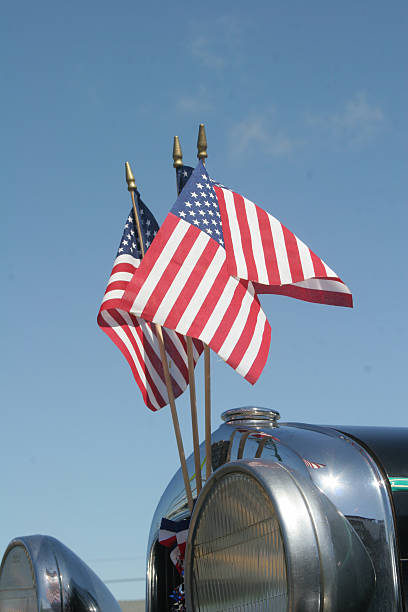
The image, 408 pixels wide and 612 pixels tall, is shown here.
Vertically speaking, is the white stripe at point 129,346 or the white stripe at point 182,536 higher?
the white stripe at point 129,346

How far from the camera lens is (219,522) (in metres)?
2.73

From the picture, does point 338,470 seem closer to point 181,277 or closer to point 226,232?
point 181,277

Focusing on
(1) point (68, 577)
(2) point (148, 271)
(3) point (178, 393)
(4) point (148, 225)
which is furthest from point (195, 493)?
(4) point (148, 225)

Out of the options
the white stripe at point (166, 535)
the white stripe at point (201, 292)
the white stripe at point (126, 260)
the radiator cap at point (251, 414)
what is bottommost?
the white stripe at point (166, 535)

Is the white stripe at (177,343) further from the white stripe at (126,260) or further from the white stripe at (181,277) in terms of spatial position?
the white stripe at (181,277)

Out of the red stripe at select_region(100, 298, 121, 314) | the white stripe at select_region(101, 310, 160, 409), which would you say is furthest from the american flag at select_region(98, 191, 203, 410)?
the red stripe at select_region(100, 298, 121, 314)

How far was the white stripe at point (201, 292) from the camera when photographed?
13.6 feet

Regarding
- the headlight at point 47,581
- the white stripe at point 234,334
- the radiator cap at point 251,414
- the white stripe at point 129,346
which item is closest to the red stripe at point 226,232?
the white stripe at point 234,334

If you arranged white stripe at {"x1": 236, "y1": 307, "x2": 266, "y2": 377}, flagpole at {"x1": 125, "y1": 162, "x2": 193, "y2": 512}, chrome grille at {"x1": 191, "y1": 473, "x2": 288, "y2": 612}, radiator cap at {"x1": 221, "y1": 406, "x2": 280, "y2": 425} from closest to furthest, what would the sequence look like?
chrome grille at {"x1": 191, "y1": 473, "x2": 288, "y2": 612} < radiator cap at {"x1": 221, "y1": 406, "x2": 280, "y2": 425} < flagpole at {"x1": 125, "y1": 162, "x2": 193, "y2": 512} < white stripe at {"x1": 236, "y1": 307, "x2": 266, "y2": 377}

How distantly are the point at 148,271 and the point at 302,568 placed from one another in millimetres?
2207

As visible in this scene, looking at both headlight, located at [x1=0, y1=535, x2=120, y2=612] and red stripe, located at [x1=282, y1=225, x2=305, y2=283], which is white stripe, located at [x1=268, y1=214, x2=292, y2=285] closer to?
red stripe, located at [x1=282, y1=225, x2=305, y2=283]

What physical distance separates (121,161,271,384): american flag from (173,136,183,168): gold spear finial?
43cm

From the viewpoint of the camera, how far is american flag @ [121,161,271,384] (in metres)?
4.16

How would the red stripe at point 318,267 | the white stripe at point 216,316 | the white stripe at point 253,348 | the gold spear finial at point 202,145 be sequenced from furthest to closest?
the gold spear finial at point 202,145
the red stripe at point 318,267
the white stripe at point 253,348
the white stripe at point 216,316
